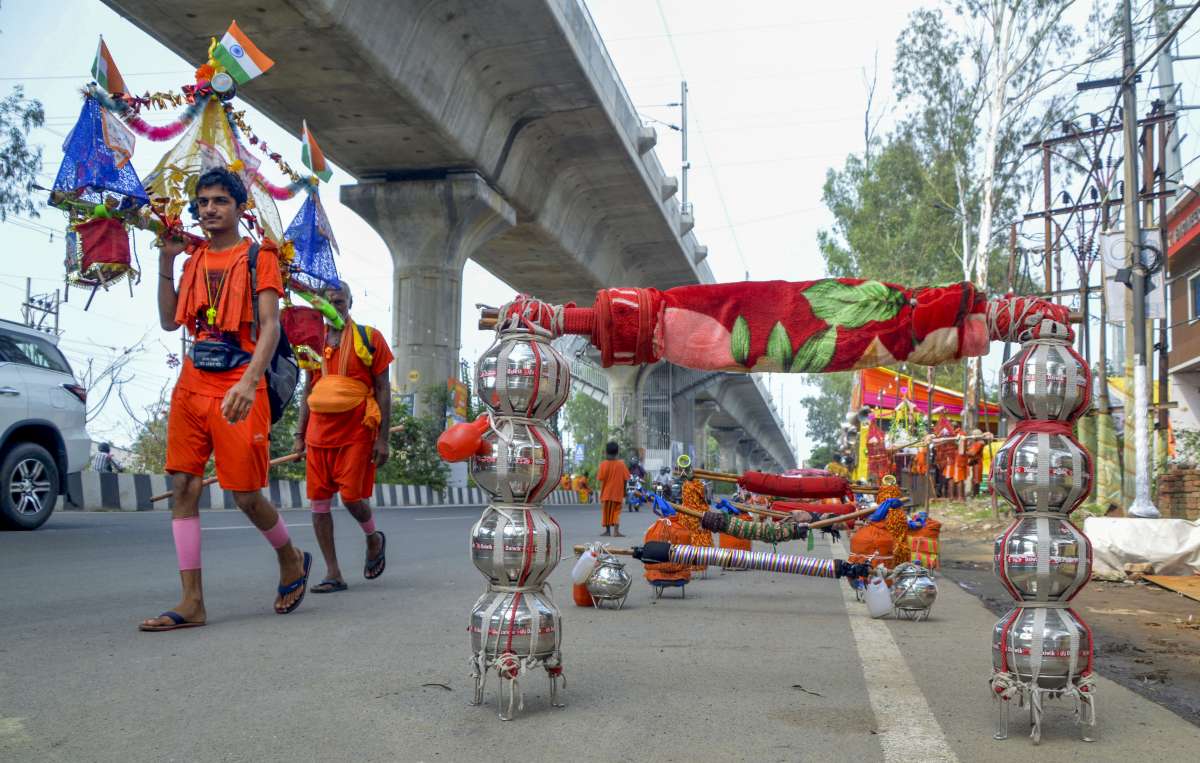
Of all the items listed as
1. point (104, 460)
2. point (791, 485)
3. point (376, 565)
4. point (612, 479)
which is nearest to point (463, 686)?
point (376, 565)

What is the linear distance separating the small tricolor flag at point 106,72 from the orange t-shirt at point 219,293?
241cm

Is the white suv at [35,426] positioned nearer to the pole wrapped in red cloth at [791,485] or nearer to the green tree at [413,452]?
the pole wrapped in red cloth at [791,485]

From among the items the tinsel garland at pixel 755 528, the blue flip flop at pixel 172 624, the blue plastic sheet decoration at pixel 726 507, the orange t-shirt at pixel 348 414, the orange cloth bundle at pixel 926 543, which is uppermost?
the orange t-shirt at pixel 348 414

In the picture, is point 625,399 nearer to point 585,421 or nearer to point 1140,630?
point 1140,630

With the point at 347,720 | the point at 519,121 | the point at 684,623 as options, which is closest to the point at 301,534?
the point at 684,623

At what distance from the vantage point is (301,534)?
1052 cm

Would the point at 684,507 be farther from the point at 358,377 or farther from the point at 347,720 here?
the point at 347,720

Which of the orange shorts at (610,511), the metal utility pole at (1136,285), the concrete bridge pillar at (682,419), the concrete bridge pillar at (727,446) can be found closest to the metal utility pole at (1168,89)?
the metal utility pole at (1136,285)

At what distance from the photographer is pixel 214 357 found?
15.2ft

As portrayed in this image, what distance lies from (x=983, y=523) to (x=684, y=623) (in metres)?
13.8

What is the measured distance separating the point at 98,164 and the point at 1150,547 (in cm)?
882

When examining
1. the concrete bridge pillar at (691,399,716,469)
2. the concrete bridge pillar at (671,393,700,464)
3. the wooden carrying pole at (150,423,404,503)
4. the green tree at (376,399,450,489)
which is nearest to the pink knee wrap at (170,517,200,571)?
the wooden carrying pole at (150,423,404,503)

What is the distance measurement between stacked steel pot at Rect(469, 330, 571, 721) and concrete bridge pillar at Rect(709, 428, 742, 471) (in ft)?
296

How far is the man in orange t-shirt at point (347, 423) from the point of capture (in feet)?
20.0
